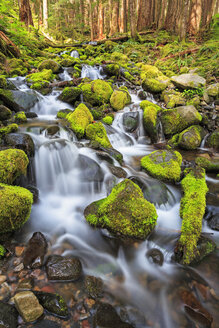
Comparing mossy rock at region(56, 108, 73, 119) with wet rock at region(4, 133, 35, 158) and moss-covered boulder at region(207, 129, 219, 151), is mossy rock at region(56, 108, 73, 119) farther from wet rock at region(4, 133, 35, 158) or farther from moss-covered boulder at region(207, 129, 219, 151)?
moss-covered boulder at region(207, 129, 219, 151)

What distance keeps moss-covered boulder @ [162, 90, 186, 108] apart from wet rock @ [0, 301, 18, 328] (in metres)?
8.73

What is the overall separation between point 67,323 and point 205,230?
278 centimetres

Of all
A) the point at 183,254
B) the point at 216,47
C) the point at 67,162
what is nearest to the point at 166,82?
the point at 216,47

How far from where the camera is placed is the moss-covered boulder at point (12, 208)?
3.12m

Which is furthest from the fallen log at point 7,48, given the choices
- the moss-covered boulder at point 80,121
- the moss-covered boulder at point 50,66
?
the moss-covered boulder at point 80,121

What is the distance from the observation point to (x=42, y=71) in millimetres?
11023

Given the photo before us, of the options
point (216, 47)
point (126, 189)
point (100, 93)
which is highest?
point (216, 47)

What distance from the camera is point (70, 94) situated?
8.42 metres

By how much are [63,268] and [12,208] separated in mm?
1208

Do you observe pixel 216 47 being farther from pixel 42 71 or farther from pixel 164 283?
pixel 164 283

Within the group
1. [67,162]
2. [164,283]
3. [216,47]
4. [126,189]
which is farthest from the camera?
[216,47]

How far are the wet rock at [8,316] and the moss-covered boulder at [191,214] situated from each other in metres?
2.40

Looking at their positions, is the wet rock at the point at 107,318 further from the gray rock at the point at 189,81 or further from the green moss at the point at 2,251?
the gray rock at the point at 189,81

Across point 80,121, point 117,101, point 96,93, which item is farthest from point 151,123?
point 96,93
